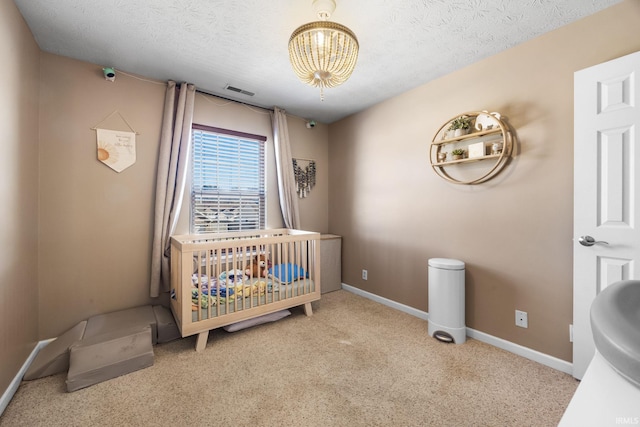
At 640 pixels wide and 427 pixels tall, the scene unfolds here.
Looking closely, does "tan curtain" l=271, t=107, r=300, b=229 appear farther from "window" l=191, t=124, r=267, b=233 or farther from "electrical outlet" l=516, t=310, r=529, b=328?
"electrical outlet" l=516, t=310, r=529, b=328

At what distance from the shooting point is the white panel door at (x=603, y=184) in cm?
145

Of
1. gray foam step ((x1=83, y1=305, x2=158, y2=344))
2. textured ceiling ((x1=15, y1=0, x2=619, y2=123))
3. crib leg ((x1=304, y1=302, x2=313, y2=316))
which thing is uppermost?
textured ceiling ((x1=15, y1=0, x2=619, y2=123))

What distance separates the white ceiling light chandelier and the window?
1590 millimetres

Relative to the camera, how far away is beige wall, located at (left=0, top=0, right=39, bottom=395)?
4.79ft

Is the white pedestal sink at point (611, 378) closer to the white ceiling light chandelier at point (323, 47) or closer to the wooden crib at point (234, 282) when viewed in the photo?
the white ceiling light chandelier at point (323, 47)

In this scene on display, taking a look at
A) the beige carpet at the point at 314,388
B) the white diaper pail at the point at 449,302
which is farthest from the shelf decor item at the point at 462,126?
the beige carpet at the point at 314,388

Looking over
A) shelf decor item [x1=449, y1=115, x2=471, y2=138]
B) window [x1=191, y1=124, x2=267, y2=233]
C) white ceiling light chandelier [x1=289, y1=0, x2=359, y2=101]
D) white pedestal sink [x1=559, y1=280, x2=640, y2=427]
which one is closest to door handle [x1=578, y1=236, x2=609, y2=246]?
shelf decor item [x1=449, y1=115, x2=471, y2=138]

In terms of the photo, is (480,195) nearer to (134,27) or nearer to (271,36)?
(271,36)

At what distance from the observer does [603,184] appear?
1542 mm

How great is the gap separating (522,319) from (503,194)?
3.11 feet

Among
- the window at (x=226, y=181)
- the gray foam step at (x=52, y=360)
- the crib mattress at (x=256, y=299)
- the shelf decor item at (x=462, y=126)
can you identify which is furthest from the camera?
the window at (x=226, y=181)

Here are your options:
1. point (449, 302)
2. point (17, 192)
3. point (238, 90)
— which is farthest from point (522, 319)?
point (17, 192)

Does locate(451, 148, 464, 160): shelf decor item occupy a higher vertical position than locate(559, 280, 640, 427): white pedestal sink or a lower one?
higher

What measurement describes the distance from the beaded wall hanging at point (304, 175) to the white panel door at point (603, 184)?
2619 millimetres
